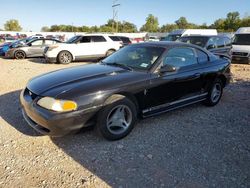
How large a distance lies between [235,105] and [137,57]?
9.03 feet

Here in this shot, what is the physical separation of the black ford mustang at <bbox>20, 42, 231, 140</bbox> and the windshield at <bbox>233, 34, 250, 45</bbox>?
1019cm

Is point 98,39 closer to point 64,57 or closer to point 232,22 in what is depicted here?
point 64,57

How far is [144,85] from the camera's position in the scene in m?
4.07

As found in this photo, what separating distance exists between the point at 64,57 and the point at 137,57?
9089 mm

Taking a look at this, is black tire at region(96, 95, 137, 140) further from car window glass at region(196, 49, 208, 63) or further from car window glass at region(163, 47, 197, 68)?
car window glass at region(196, 49, 208, 63)

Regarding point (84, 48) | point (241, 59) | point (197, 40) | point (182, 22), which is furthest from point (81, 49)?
point (182, 22)

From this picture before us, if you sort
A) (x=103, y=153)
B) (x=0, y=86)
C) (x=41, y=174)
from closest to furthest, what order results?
(x=41, y=174) → (x=103, y=153) → (x=0, y=86)

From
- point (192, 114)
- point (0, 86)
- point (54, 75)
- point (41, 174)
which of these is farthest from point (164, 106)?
point (0, 86)

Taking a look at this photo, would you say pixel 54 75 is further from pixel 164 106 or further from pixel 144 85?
pixel 164 106

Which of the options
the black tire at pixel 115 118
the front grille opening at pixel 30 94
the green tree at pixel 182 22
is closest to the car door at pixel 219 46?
the black tire at pixel 115 118

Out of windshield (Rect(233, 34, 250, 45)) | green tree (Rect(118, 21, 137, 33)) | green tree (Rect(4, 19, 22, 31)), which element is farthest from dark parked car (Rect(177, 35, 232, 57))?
green tree (Rect(4, 19, 22, 31))

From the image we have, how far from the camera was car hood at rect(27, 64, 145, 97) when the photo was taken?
3.56 m

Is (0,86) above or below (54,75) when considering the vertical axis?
below

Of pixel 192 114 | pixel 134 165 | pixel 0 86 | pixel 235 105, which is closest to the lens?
pixel 134 165
